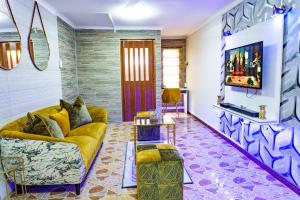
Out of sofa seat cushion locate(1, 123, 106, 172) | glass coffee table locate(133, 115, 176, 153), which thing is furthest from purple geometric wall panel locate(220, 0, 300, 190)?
sofa seat cushion locate(1, 123, 106, 172)

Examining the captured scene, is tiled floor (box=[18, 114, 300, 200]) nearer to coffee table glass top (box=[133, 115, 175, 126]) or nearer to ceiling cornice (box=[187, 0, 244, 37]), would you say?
coffee table glass top (box=[133, 115, 175, 126])

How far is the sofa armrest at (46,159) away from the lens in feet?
7.07

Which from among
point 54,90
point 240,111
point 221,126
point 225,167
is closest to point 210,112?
point 221,126

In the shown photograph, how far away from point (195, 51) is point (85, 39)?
2891 mm

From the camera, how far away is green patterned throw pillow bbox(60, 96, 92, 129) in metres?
3.41

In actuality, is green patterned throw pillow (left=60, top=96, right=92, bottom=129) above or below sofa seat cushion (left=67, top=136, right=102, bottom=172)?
above

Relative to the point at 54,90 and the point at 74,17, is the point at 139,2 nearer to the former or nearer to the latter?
the point at 74,17

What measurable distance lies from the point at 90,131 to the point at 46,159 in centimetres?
104

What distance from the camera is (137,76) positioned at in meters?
5.82

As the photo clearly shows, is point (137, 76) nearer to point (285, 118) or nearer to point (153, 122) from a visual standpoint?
point (153, 122)

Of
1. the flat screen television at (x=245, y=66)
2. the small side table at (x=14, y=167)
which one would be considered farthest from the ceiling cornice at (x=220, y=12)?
the small side table at (x=14, y=167)

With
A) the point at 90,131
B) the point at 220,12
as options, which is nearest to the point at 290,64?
the point at 220,12

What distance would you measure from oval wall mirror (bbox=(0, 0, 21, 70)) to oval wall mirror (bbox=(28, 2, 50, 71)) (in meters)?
0.35

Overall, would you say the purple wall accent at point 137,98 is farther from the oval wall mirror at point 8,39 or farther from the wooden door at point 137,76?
the oval wall mirror at point 8,39
